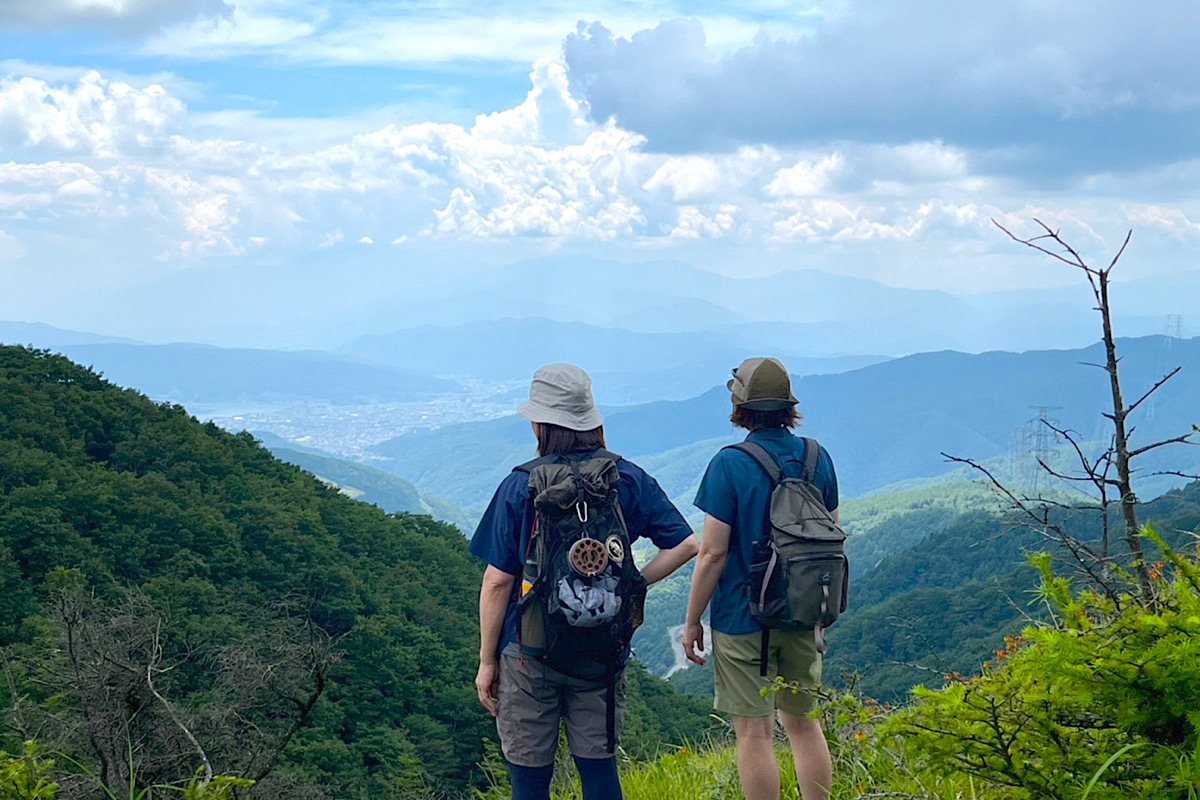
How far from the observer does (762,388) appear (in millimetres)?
3672

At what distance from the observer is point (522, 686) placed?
333 centimetres

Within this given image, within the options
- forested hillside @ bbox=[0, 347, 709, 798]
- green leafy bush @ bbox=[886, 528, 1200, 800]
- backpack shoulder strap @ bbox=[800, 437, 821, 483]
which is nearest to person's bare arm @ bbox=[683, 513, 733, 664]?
backpack shoulder strap @ bbox=[800, 437, 821, 483]

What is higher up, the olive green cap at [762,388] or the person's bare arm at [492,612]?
the olive green cap at [762,388]

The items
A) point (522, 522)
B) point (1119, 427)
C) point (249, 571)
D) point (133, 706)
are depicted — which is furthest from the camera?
point (249, 571)

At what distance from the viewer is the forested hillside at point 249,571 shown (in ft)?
79.0

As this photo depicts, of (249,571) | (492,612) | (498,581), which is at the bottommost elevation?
(249,571)

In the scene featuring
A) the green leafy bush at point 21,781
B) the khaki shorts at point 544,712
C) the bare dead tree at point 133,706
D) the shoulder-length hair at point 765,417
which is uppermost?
the shoulder-length hair at point 765,417

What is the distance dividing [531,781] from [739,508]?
1128 millimetres

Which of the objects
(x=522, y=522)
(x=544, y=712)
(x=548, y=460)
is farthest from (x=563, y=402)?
(x=544, y=712)

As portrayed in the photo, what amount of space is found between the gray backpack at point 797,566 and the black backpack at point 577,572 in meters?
0.48

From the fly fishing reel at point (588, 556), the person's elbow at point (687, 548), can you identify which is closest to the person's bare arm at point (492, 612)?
the fly fishing reel at point (588, 556)

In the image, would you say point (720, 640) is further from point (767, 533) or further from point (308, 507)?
point (308, 507)

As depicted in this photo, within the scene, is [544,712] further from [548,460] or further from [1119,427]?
[1119,427]

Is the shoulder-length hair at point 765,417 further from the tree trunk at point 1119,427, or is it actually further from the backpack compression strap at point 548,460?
the tree trunk at point 1119,427
